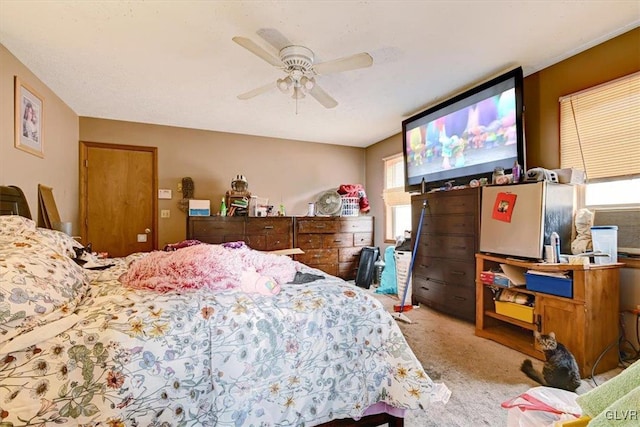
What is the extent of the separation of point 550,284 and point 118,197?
473 centimetres

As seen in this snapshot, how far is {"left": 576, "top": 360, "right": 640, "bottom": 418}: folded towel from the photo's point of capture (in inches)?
19.8

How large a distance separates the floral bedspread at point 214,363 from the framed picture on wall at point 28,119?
2013mm

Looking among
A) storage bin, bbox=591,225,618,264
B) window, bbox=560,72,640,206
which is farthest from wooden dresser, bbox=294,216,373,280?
storage bin, bbox=591,225,618,264

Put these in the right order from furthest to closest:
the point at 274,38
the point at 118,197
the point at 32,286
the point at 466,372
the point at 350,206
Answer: the point at 350,206 → the point at 118,197 → the point at 274,38 → the point at 466,372 → the point at 32,286

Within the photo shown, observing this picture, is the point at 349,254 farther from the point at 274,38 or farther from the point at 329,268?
the point at 274,38

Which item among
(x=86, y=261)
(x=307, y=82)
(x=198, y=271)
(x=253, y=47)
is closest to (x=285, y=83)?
(x=307, y=82)

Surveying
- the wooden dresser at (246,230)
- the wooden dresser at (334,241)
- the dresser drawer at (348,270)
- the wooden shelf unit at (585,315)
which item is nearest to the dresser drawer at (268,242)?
the wooden dresser at (246,230)

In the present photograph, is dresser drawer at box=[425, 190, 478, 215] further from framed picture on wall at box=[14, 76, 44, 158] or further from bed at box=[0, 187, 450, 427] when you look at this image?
framed picture on wall at box=[14, 76, 44, 158]

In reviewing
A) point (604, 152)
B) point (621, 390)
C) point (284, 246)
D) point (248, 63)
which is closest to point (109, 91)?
point (248, 63)

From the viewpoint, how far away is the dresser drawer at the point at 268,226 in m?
4.12

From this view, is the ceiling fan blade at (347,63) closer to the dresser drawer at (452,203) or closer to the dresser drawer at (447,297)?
the dresser drawer at (452,203)

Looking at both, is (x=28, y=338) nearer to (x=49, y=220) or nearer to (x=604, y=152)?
(x=49, y=220)

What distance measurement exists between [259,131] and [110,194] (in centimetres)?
217

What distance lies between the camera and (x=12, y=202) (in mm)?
2123
